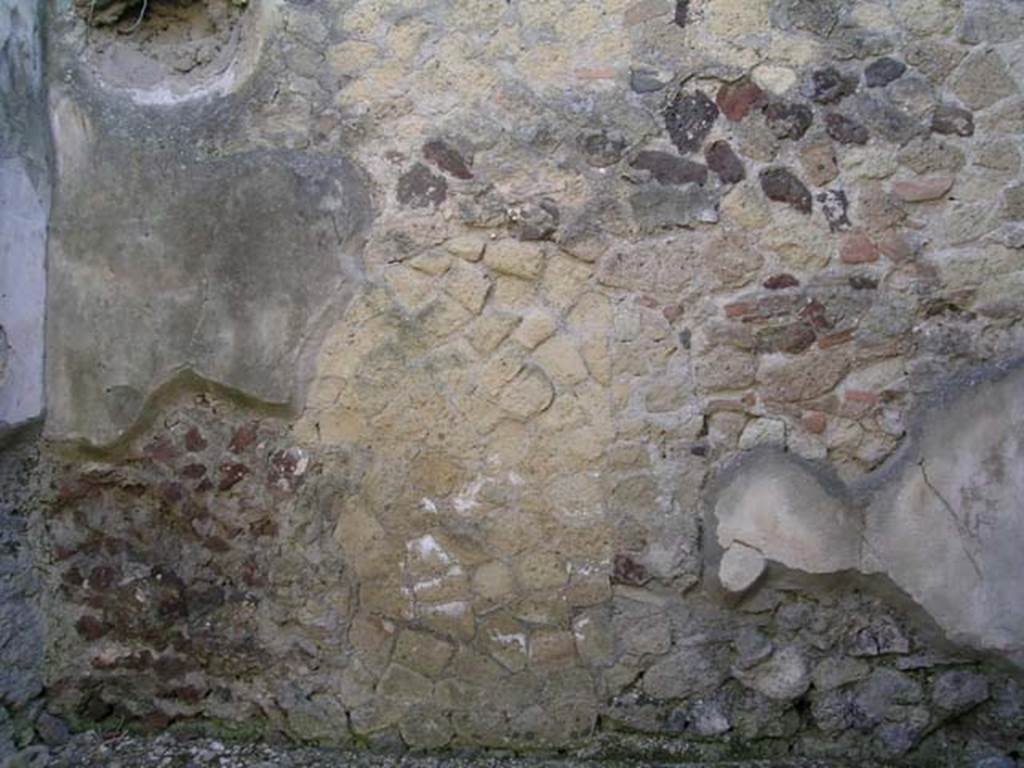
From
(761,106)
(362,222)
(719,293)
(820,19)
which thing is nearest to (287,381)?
(362,222)

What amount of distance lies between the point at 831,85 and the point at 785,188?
0.29m

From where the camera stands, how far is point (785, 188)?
9.70ft

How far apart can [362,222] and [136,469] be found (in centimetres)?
94

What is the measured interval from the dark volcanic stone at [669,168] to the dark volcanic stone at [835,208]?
311 mm

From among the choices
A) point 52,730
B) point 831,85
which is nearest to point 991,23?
point 831,85

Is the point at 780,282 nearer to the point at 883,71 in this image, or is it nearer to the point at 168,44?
the point at 883,71

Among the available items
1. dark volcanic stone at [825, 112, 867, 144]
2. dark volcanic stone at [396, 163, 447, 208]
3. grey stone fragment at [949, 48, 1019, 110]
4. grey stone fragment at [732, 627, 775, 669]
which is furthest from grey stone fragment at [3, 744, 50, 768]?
grey stone fragment at [949, 48, 1019, 110]

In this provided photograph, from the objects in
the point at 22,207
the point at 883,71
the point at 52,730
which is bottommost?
the point at 52,730

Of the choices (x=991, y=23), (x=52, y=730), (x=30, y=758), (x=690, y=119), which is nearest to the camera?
(x=991, y=23)

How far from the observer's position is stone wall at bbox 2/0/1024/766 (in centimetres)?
291

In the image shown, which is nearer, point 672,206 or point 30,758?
point 672,206

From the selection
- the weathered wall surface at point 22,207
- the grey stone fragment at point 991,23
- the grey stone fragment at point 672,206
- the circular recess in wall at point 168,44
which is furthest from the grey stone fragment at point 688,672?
the circular recess in wall at point 168,44

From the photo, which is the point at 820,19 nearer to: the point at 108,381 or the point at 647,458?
the point at 647,458

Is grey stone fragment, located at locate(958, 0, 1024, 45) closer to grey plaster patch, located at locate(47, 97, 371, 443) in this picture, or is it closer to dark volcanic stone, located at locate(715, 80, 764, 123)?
dark volcanic stone, located at locate(715, 80, 764, 123)
